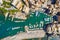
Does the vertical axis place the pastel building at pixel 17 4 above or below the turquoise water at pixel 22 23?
above

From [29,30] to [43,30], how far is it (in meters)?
0.16

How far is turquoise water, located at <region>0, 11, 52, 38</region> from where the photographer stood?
4.14 metres

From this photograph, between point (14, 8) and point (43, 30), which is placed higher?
point (14, 8)

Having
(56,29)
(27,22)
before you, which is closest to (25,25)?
(27,22)

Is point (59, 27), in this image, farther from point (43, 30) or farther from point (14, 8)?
point (14, 8)

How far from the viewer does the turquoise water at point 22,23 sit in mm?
4139

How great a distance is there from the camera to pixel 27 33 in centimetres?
416

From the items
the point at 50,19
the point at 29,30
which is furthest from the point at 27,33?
the point at 50,19

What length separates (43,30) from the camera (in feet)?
13.7

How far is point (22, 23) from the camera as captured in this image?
13.8ft

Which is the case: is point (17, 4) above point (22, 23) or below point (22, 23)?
above

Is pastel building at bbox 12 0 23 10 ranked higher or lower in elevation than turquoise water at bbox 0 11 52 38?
higher

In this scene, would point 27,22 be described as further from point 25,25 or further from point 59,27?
point 59,27

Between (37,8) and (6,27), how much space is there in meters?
0.41
